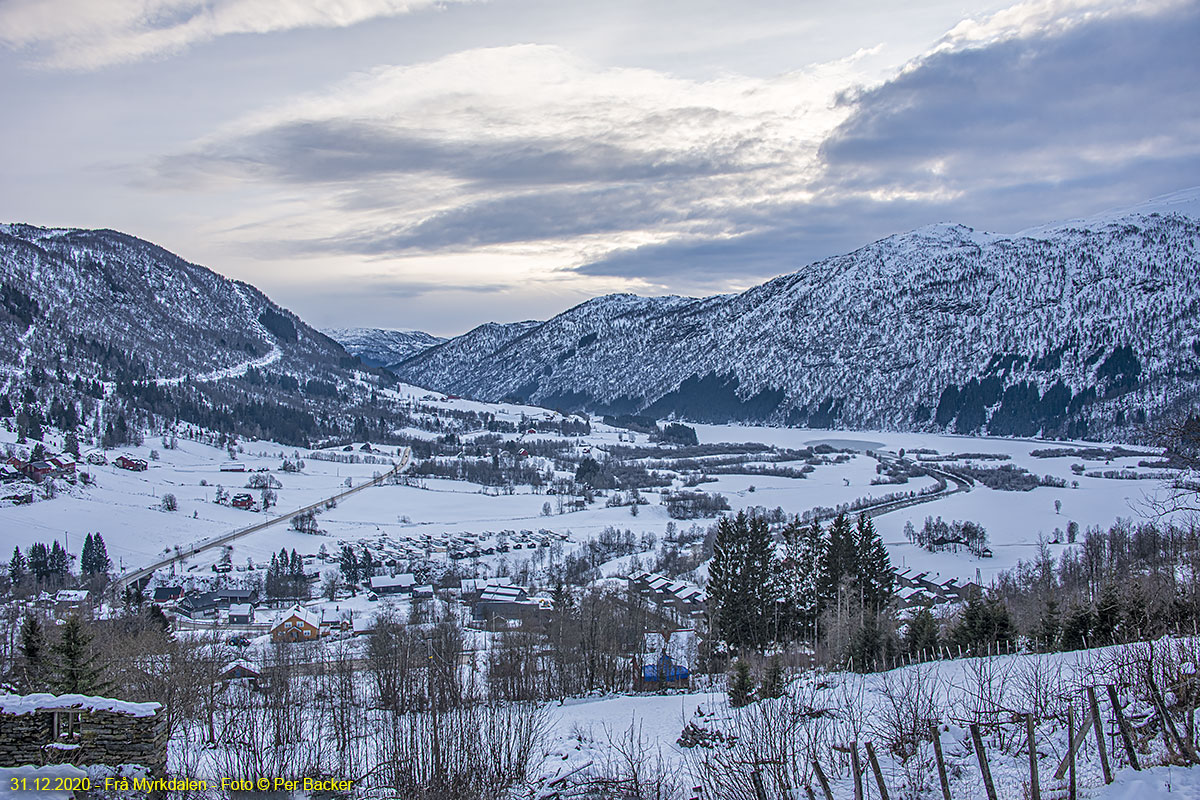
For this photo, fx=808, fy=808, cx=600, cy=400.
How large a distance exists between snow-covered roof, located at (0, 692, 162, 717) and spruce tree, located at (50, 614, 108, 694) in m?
4.05

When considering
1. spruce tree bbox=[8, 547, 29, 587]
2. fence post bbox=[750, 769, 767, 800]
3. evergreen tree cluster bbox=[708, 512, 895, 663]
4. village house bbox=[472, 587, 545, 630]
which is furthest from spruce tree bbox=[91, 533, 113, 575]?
fence post bbox=[750, 769, 767, 800]

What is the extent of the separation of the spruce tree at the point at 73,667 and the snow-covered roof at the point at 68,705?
4045 millimetres

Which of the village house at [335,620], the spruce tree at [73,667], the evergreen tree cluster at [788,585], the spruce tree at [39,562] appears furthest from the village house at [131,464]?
the spruce tree at [73,667]

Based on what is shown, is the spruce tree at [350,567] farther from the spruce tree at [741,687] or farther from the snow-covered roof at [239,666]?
the spruce tree at [741,687]

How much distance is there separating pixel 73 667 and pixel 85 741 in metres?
5.13

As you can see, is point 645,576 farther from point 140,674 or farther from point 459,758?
point 459,758

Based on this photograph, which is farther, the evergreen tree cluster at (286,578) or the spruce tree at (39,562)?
the spruce tree at (39,562)

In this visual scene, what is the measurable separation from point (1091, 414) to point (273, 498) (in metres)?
177

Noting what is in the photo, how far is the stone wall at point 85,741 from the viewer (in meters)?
11.7

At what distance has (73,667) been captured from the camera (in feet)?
52.6

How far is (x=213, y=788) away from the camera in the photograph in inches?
541

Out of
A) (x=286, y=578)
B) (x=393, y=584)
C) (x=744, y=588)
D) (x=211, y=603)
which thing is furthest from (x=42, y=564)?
(x=744, y=588)

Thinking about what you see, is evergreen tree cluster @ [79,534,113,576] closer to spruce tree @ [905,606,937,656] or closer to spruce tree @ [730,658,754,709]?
spruce tree @ [730,658,754,709]

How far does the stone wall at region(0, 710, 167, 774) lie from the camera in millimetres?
11695
